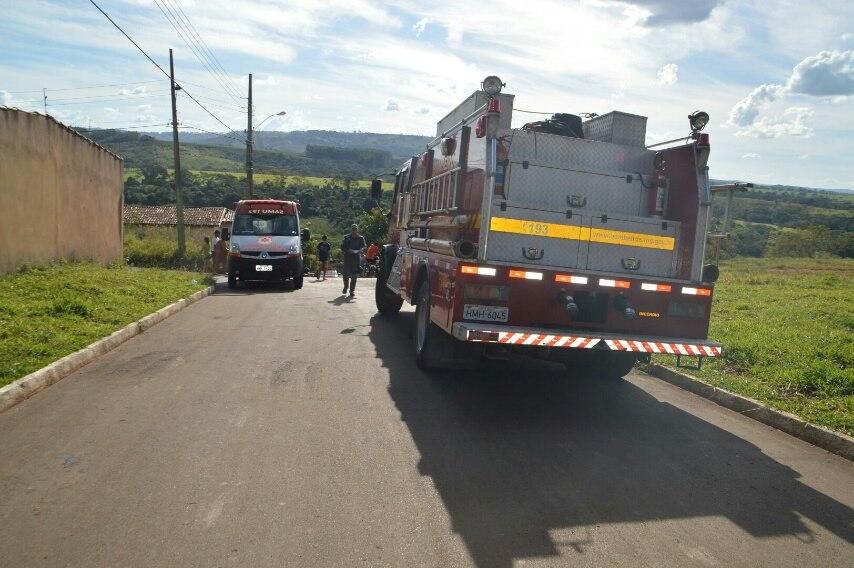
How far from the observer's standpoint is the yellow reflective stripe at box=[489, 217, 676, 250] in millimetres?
6590

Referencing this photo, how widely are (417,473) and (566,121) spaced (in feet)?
16.9

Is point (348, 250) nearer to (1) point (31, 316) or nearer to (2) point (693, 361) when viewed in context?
(1) point (31, 316)

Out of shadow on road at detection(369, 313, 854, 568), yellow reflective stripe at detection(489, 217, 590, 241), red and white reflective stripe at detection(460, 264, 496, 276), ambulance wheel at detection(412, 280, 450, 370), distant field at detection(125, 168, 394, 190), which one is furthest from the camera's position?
distant field at detection(125, 168, 394, 190)

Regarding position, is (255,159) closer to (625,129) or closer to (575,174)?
(625,129)

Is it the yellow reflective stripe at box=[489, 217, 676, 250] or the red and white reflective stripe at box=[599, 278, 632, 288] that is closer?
the red and white reflective stripe at box=[599, 278, 632, 288]

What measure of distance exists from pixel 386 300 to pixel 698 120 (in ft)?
23.1

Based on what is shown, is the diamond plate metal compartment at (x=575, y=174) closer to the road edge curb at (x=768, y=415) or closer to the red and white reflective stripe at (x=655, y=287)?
the red and white reflective stripe at (x=655, y=287)

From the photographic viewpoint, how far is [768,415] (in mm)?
6598

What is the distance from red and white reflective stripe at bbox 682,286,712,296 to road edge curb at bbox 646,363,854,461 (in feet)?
4.18

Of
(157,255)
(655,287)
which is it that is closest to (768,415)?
(655,287)

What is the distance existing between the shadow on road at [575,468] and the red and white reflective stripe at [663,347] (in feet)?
2.24

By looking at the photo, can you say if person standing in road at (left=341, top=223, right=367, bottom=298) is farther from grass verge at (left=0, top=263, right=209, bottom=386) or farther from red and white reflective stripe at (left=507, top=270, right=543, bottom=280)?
red and white reflective stripe at (left=507, top=270, right=543, bottom=280)

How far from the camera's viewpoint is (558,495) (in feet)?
14.1

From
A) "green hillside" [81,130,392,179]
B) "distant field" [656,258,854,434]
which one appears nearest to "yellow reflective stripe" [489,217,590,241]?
"distant field" [656,258,854,434]
